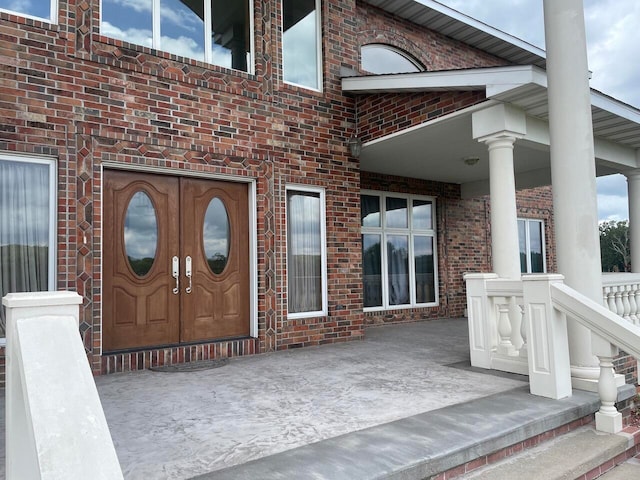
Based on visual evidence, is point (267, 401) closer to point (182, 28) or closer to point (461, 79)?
point (461, 79)

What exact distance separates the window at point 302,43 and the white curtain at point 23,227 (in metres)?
3.20

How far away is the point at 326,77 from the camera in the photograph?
638cm

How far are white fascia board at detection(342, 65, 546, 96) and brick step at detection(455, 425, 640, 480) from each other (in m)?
3.02

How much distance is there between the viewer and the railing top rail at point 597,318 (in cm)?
328

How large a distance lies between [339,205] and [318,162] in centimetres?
65

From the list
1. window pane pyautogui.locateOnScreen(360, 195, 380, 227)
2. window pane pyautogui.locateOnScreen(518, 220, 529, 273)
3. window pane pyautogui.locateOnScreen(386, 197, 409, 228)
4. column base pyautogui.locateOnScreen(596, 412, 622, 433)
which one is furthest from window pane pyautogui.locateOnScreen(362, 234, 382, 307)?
column base pyautogui.locateOnScreen(596, 412, 622, 433)

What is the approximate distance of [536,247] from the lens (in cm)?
1134

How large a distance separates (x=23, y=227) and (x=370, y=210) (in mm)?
5592

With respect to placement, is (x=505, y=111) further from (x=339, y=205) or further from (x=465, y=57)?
(x=465, y=57)

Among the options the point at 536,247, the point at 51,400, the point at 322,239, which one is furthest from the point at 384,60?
the point at 51,400

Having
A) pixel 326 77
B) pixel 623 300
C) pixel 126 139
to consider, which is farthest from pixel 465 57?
pixel 126 139

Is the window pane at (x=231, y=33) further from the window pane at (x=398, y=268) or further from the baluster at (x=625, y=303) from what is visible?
the baluster at (x=625, y=303)

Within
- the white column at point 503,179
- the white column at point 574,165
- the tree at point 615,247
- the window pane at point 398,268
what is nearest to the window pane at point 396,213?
the window pane at point 398,268

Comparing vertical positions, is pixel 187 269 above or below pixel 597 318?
above
